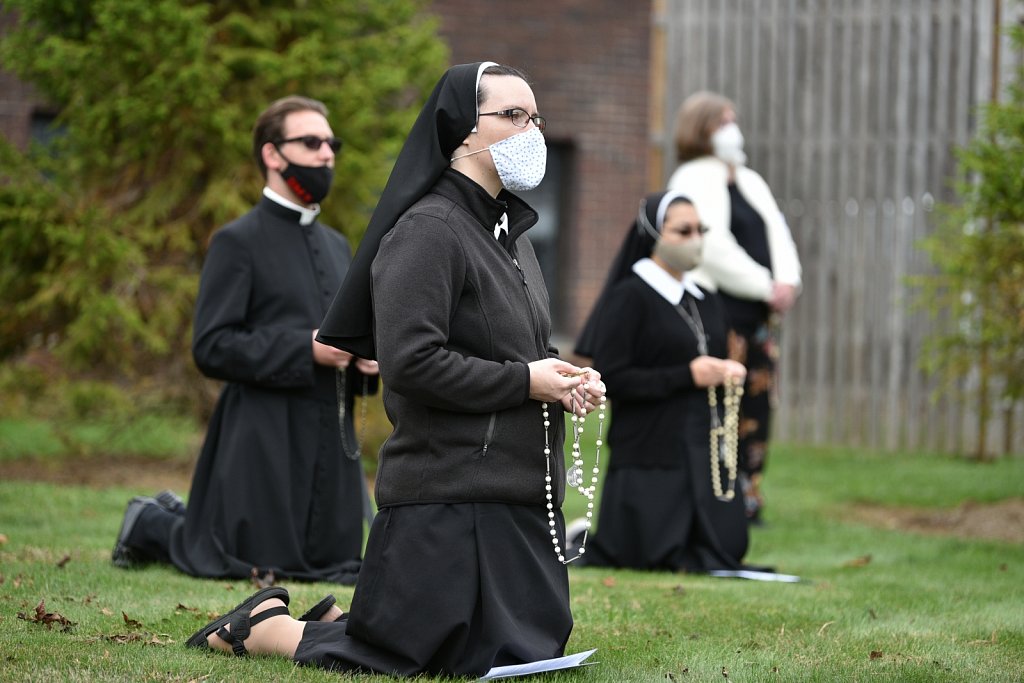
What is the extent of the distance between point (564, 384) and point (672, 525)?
3324mm

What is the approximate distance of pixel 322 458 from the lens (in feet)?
21.9

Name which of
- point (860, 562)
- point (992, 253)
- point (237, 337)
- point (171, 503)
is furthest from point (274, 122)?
point (992, 253)

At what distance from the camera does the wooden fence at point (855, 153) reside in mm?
13156

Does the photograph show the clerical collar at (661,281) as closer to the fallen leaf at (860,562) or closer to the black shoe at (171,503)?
the fallen leaf at (860,562)

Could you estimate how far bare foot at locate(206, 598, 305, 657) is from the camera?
15.6ft

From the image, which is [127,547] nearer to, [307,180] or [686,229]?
[307,180]

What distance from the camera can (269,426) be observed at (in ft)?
21.6

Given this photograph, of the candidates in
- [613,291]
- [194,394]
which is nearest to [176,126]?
[194,394]

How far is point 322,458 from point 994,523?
16.0ft

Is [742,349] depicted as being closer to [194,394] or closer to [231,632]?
[194,394]

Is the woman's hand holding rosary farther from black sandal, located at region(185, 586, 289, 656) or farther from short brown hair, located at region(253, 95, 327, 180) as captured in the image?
black sandal, located at region(185, 586, 289, 656)

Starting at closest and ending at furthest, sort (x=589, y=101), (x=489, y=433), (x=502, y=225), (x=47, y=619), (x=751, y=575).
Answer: (x=489, y=433) < (x=502, y=225) < (x=47, y=619) < (x=751, y=575) < (x=589, y=101)

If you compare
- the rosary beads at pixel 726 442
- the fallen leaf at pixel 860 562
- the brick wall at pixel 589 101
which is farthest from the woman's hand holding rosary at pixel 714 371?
the brick wall at pixel 589 101

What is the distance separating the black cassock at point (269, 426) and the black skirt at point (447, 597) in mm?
1954
